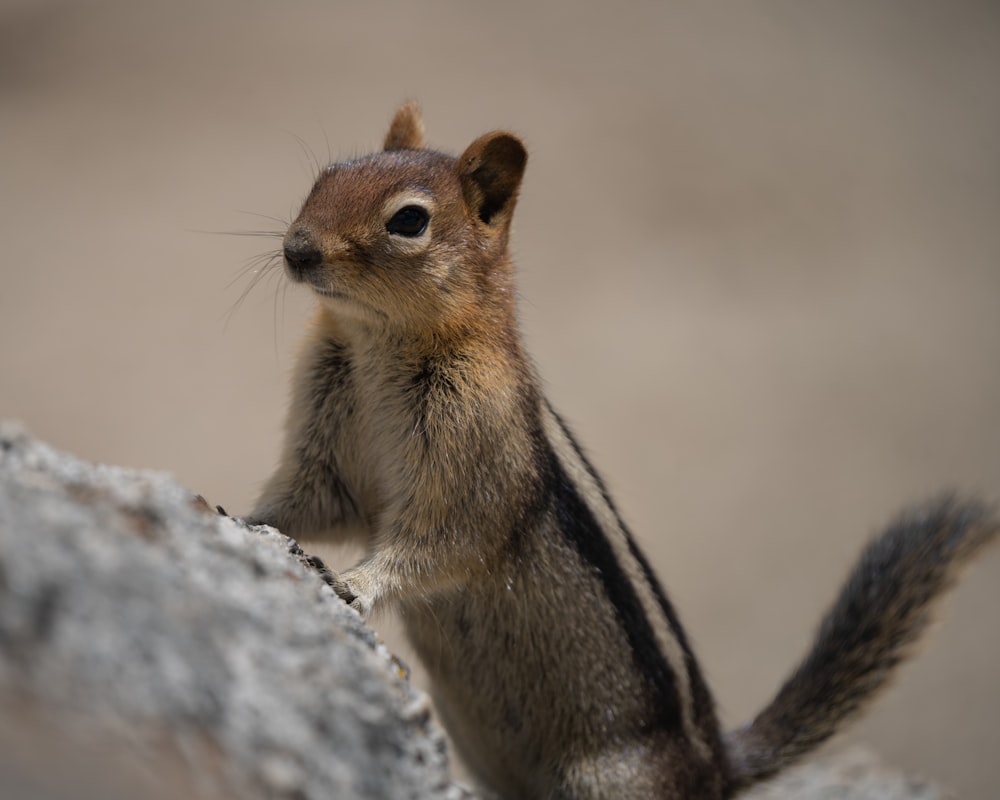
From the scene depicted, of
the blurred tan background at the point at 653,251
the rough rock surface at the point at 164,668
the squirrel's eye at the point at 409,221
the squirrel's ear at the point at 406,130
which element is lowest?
the rough rock surface at the point at 164,668

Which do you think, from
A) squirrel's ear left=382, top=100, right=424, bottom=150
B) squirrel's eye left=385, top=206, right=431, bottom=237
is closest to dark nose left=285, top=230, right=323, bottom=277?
squirrel's eye left=385, top=206, right=431, bottom=237

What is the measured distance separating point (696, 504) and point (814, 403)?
1.69 meters

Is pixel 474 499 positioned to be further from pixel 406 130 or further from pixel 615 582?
pixel 406 130

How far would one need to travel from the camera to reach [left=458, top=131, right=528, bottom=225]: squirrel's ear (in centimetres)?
326

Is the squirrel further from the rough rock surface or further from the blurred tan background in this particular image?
the blurred tan background

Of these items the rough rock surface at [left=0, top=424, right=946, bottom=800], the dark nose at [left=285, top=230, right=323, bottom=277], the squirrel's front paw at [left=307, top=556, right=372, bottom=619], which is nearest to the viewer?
the rough rock surface at [left=0, top=424, right=946, bottom=800]

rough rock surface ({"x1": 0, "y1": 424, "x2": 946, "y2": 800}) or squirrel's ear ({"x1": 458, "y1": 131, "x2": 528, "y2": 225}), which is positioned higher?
squirrel's ear ({"x1": 458, "y1": 131, "x2": 528, "y2": 225})

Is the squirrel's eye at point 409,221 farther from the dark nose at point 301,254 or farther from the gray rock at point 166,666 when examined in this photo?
the gray rock at point 166,666

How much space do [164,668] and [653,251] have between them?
8387 millimetres

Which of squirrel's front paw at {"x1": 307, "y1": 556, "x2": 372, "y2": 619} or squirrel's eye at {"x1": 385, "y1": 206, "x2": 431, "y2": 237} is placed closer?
squirrel's front paw at {"x1": 307, "y1": 556, "x2": 372, "y2": 619}

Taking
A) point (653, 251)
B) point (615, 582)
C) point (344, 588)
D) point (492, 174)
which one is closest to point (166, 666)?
point (344, 588)

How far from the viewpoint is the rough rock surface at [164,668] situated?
1.45 metres

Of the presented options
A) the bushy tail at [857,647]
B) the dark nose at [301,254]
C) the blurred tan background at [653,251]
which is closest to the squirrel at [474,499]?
the dark nose at [301,254]

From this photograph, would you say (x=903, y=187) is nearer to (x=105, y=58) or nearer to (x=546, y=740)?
(x=105, y=58)
